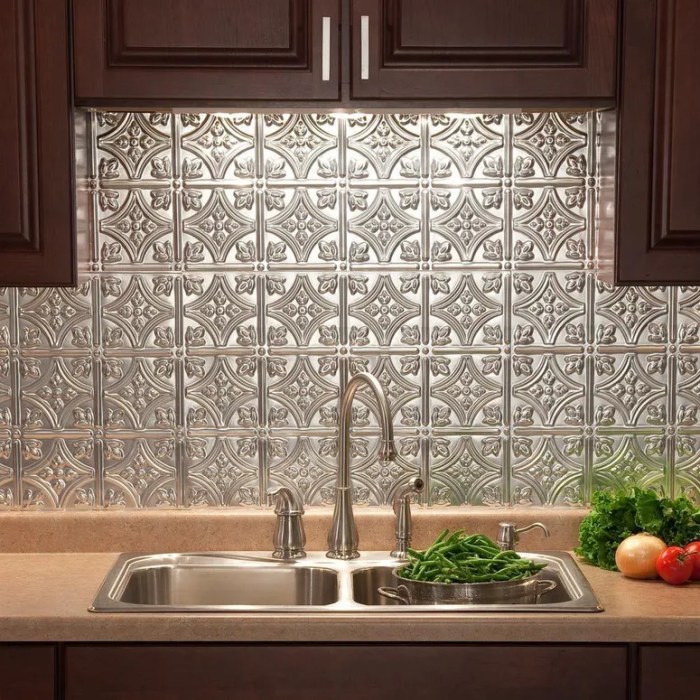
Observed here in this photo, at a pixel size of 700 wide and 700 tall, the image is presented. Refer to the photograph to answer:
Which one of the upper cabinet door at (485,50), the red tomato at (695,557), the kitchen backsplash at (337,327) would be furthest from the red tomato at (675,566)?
the upper cabinet door at (485,50)

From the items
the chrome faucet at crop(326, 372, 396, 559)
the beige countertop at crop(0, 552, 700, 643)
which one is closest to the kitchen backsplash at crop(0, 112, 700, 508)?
the chrome faucet at crop(326, 372, 396, 559)

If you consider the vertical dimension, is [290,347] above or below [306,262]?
below

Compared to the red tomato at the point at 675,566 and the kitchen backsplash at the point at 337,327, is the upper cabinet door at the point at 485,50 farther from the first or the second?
the red tomato at the point at 675,566

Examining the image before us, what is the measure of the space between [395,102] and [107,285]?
0.79 meters

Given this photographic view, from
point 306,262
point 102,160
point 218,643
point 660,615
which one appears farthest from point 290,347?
point 660,615

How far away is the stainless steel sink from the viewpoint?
214cm

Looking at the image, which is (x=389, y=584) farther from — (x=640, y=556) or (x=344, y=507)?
(x=640, y=556)

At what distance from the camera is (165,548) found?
2.33 metres

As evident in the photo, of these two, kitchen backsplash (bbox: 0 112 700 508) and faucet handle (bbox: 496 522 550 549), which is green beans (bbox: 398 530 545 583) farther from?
kitchen backsplash (bbox: 0 112 700 508)

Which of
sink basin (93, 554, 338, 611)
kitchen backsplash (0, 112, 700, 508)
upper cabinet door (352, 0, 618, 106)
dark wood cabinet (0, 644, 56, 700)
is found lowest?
dark wood cabinet (0, 644, 56, 700)

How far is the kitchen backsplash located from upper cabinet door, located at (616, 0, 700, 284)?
12.0 inches

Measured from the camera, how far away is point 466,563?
6.72 ft

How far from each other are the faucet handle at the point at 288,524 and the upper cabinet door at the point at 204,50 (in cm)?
84

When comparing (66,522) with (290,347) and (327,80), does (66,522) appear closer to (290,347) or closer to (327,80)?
(290,347)
